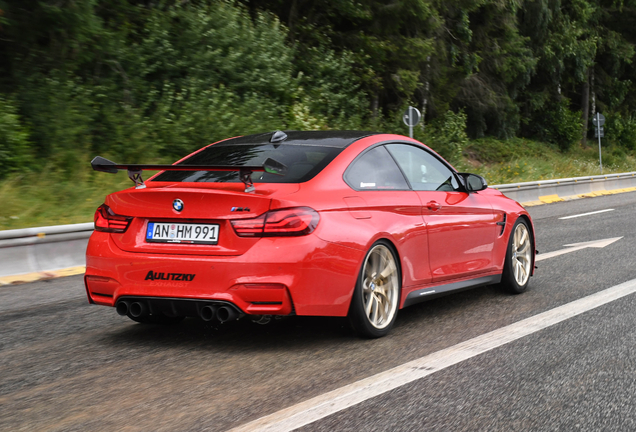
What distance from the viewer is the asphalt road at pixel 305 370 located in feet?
11.3

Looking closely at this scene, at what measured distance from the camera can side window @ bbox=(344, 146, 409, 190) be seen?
5.12 metres

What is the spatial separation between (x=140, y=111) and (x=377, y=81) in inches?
428

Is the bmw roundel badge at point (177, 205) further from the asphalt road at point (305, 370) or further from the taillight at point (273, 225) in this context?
the asphalt road at point (305, 370)

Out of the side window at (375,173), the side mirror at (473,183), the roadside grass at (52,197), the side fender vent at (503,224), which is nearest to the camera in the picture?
the side window at (375,173)

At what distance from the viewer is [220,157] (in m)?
5.35

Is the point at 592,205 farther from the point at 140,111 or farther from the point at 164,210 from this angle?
the point at 164,210

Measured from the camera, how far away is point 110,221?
489 cm

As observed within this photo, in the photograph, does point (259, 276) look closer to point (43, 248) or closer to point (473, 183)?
point (473, 183)

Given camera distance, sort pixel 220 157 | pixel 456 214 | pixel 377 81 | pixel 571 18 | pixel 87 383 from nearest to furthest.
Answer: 1. pixel 87 383
2. pixel 220 157
3. pixel 456 214
4. pixel 377 81
5. pixel 571 18

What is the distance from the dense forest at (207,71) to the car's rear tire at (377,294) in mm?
9416

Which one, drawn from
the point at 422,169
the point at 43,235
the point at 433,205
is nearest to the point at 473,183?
the point at 422,169

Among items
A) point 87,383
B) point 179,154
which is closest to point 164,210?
point 87,383

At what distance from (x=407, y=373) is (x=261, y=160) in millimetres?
1822

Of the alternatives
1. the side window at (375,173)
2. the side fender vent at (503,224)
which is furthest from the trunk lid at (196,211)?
the side fender vent at (503,224)
